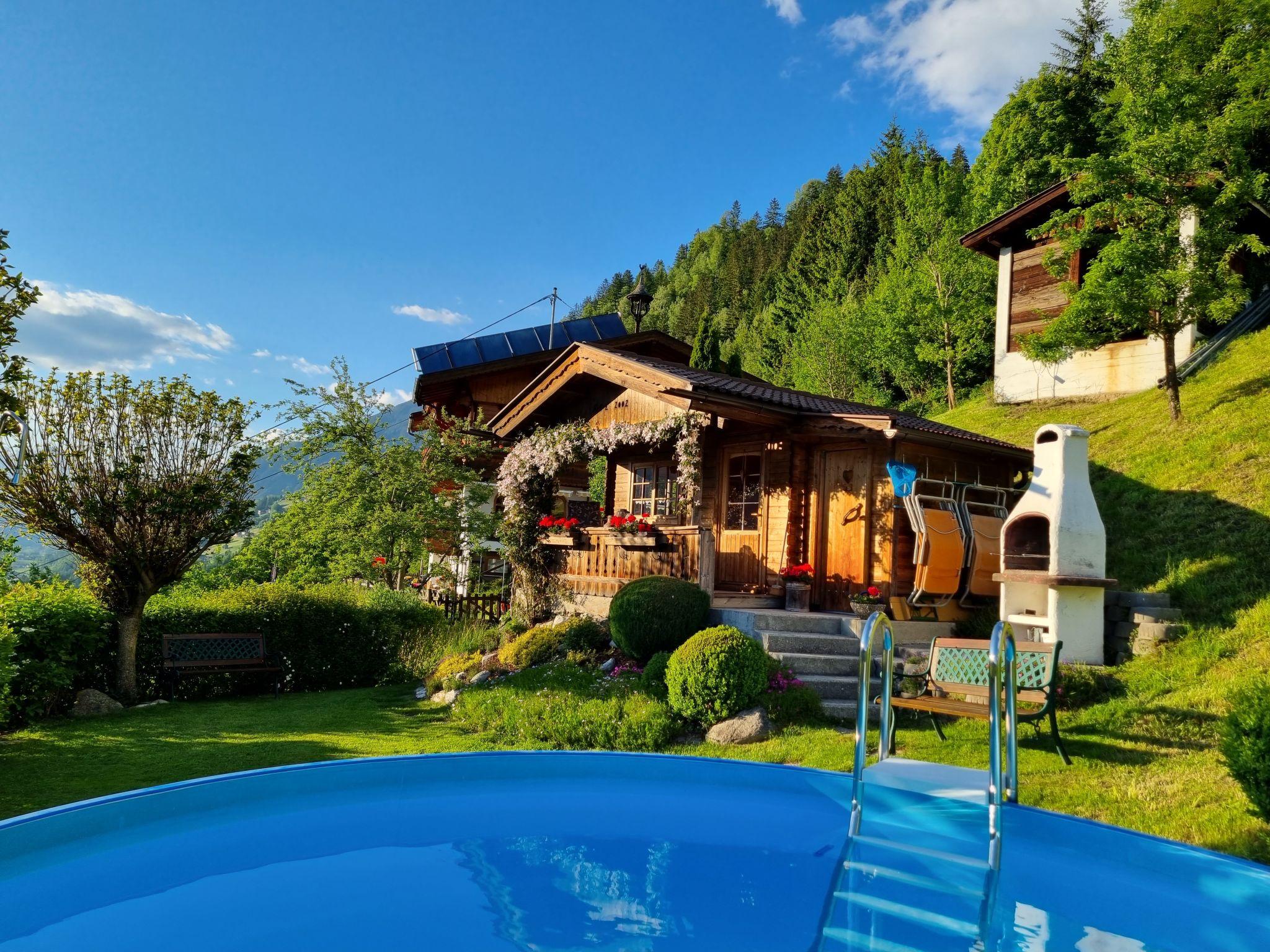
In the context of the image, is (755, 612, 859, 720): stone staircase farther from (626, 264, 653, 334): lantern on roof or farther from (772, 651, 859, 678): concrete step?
(626, 264, 653, 334): lantern on roof

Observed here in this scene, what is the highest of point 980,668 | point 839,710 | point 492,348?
point 492,348

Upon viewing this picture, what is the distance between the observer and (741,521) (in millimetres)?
13859

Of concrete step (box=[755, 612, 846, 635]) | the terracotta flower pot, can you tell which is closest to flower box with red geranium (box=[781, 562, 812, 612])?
the terracotta flower pot

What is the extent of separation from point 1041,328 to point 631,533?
495 inches

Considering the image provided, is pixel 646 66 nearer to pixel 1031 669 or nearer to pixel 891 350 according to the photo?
pixel 1031 669

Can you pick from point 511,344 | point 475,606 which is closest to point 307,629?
point 475,606

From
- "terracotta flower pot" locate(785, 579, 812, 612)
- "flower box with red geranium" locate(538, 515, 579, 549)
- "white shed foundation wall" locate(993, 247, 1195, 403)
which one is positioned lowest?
"terracotta flower pot" locate(785, 579, 812, 612)

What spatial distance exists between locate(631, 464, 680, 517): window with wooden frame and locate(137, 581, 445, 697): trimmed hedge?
4.66 meters

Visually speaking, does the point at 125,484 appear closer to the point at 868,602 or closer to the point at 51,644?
the point at 51,644

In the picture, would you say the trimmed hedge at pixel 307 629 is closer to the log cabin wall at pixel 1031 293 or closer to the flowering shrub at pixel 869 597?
the flowering shrub at pixel 869 597

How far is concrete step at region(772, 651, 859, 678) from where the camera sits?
944 centimetres

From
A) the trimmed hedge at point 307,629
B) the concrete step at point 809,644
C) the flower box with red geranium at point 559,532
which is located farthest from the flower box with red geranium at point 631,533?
the trimmed hedge at point 307,629

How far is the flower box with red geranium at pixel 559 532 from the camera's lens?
14328 mm

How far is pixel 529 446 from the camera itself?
604 inches
